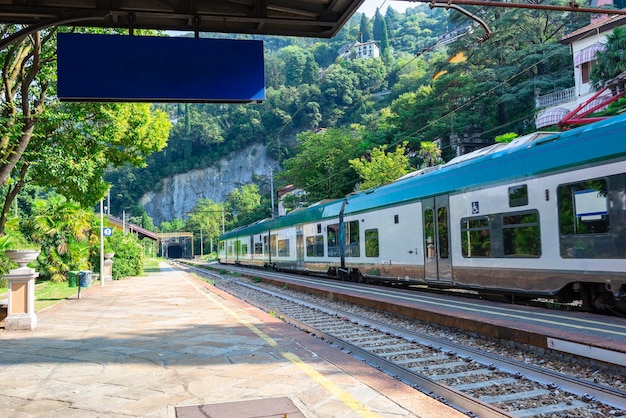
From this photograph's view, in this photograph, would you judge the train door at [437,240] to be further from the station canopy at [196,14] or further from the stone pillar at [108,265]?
the stone pillar at [108,265]

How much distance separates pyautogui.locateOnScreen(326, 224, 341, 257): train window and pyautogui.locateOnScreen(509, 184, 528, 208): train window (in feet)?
35.5

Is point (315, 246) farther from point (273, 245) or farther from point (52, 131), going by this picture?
point (52, 131)

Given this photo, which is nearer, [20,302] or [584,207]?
[584,207]

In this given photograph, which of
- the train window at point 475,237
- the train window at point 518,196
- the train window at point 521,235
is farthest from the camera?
the train window at point 475,237

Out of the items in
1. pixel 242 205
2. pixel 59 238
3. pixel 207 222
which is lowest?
pixel 59 238

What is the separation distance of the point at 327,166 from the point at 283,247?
1898cm

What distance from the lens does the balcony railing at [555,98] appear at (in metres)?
37.5

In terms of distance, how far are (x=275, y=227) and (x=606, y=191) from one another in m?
24.2

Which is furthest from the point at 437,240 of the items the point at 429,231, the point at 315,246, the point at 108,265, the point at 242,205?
the point at 242,205

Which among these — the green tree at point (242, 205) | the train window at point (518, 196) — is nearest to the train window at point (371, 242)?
the train window at point (518, 196)

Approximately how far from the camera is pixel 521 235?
1045 centimetres

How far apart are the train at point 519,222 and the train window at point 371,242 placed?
0.03m

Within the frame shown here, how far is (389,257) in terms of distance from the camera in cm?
1634

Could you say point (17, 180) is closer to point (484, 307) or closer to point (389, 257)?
point (389, 257)
